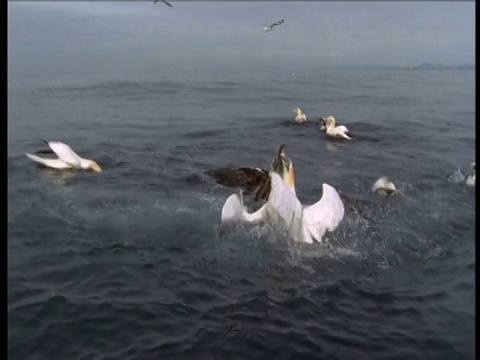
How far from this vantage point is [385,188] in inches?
527

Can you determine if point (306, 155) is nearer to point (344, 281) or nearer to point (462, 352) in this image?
point (344, 281)

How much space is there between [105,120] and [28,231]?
37.9 ft

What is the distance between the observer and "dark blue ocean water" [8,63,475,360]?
7.30m

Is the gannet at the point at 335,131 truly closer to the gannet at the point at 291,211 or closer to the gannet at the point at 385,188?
the gannet at the point at 385,188

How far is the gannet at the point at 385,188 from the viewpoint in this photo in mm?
13320

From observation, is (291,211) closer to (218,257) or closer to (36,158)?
(218,257)

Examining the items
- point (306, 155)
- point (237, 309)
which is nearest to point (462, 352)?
point (237, 309)

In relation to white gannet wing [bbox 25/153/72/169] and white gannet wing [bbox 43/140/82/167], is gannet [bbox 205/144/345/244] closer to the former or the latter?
white gannet wing [bbox 43/140/82/167]

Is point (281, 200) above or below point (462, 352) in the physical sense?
above

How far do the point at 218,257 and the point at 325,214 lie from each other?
2.36 metres

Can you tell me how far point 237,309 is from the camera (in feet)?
26.2

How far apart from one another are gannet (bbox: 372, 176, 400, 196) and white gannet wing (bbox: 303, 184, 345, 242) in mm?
2557

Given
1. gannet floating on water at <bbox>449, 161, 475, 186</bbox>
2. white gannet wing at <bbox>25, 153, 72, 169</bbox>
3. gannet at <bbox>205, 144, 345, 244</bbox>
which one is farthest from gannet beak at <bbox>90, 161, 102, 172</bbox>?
gannet floating on water at <bbox>449, 161, 475, 186</bbox>

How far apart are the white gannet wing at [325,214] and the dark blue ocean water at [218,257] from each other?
0.73 ft
